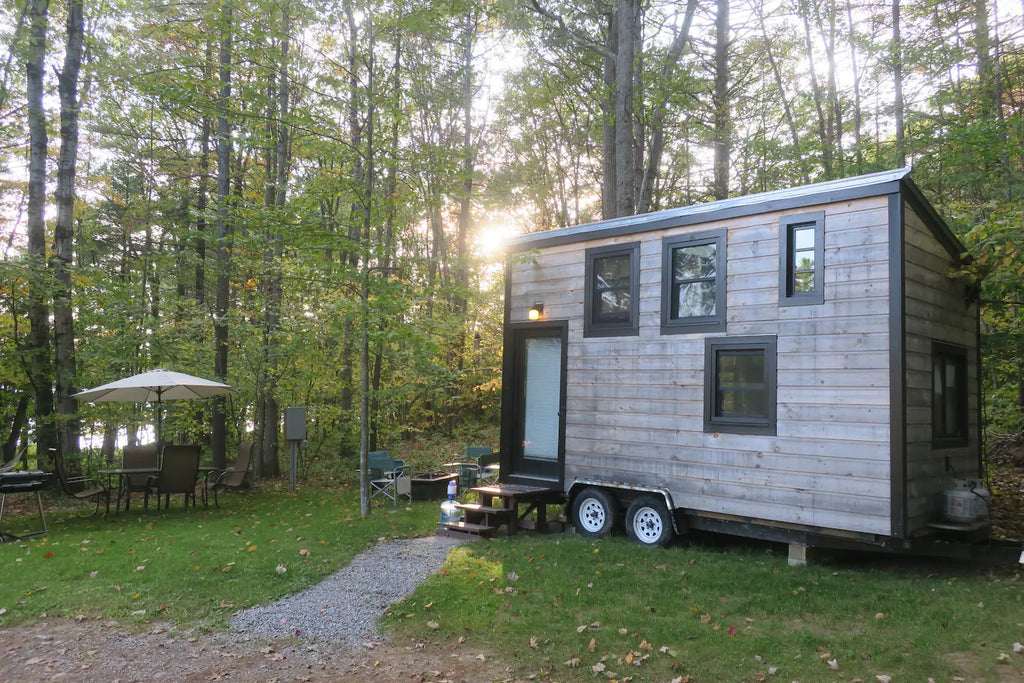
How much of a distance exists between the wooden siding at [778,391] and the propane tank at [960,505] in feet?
3.08

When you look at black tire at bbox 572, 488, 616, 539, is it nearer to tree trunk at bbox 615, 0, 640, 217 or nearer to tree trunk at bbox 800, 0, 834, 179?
tree trunk at bbox 615, 0, 640, 217

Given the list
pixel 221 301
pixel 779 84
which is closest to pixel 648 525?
pixel 221 301

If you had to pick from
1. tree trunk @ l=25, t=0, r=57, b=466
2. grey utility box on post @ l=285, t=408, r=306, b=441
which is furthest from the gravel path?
tree trunk @ l=25, t=0, r=57, b=466

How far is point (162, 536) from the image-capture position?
784 cm

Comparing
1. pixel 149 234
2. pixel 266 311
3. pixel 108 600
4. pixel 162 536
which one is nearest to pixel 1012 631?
pixel 108 600

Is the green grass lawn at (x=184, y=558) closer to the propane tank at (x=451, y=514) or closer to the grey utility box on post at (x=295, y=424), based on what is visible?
the propane tank at (x=451, y=514)

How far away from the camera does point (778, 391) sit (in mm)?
6359

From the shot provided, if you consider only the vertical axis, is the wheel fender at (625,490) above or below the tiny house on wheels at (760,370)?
below

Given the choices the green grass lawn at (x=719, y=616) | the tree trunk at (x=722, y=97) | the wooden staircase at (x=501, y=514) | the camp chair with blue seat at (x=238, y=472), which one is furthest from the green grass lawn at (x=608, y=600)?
the tree trunk at (x=722, y=97)

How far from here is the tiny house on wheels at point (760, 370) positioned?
19.1 feet

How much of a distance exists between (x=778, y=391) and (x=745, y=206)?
74.7 inches

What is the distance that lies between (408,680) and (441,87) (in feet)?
49.7

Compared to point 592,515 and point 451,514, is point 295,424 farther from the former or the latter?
point 592,515

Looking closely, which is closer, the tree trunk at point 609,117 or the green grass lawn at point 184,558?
the green grass lawn at point 184,558
